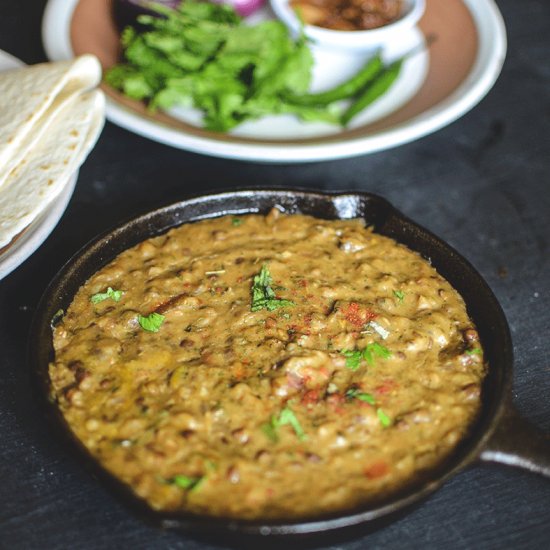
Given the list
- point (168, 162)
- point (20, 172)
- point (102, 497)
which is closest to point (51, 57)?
point (168, 162)

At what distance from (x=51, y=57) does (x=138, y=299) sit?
202 cm

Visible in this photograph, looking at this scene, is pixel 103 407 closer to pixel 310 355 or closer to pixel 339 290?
pixel 310 355

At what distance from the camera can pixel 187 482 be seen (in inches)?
86.7

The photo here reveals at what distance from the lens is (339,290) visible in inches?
111

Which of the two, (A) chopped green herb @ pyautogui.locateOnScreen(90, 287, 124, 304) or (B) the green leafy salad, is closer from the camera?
(A) chopped green herb @ pyautogui.locateOnScreen(90, 287, 124, 304)

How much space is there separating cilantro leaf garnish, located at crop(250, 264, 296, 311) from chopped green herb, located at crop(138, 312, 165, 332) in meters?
0.33

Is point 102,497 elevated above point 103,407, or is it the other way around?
point 103,407

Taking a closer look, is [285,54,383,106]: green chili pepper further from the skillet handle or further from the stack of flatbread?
the skillet handle

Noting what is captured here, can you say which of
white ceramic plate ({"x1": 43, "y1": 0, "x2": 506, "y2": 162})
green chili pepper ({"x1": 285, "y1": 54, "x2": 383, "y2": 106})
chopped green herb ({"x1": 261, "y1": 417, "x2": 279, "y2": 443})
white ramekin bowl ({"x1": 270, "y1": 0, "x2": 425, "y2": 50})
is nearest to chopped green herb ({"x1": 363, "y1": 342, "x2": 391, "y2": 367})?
chopped green herb ({"x1": 261, "y1": 417, "x2": 279, "y2": 443})

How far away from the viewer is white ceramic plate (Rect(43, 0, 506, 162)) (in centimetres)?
371

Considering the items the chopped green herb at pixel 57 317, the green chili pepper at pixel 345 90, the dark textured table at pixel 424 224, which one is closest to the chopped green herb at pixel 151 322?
the chopped green herb at pixel 57 317

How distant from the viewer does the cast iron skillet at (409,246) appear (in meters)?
2.05

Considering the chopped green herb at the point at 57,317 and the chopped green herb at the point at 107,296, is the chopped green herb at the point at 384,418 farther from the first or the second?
the chopped green herb at the point at 57,317

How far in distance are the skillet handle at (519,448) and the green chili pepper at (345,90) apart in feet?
7.71
